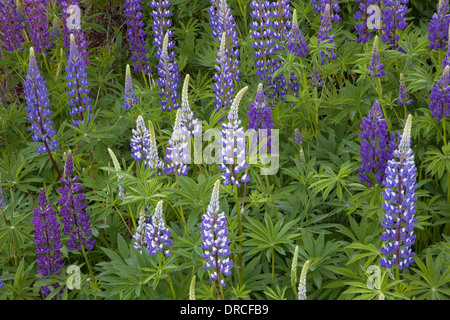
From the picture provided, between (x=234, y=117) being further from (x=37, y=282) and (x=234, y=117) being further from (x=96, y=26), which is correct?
Result: (x=96, y=26)

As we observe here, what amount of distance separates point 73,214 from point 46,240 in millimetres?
240

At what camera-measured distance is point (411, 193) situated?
9.04 feet

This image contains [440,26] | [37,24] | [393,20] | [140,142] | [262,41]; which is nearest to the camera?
[140,142]

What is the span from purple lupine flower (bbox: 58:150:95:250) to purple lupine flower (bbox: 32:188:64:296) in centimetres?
10

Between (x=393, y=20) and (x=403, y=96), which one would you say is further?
(x=393, y=20)

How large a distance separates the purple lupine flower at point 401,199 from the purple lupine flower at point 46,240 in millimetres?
1929

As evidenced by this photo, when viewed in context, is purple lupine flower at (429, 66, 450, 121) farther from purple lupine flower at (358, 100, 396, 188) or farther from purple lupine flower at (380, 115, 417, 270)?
purple lupine flower at (380, 115, 417, 270)

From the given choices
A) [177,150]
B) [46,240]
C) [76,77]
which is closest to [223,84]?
[177,150]

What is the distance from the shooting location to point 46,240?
334 centimetres

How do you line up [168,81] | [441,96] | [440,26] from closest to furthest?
[441,96] < [440,26] < [168,81]

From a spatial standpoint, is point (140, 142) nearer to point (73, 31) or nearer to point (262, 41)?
point (262, 41)

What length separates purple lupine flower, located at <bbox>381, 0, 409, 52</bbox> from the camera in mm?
4008

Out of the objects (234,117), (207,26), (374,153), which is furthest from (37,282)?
(207,26)

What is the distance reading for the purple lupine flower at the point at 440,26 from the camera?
12.0 feet
